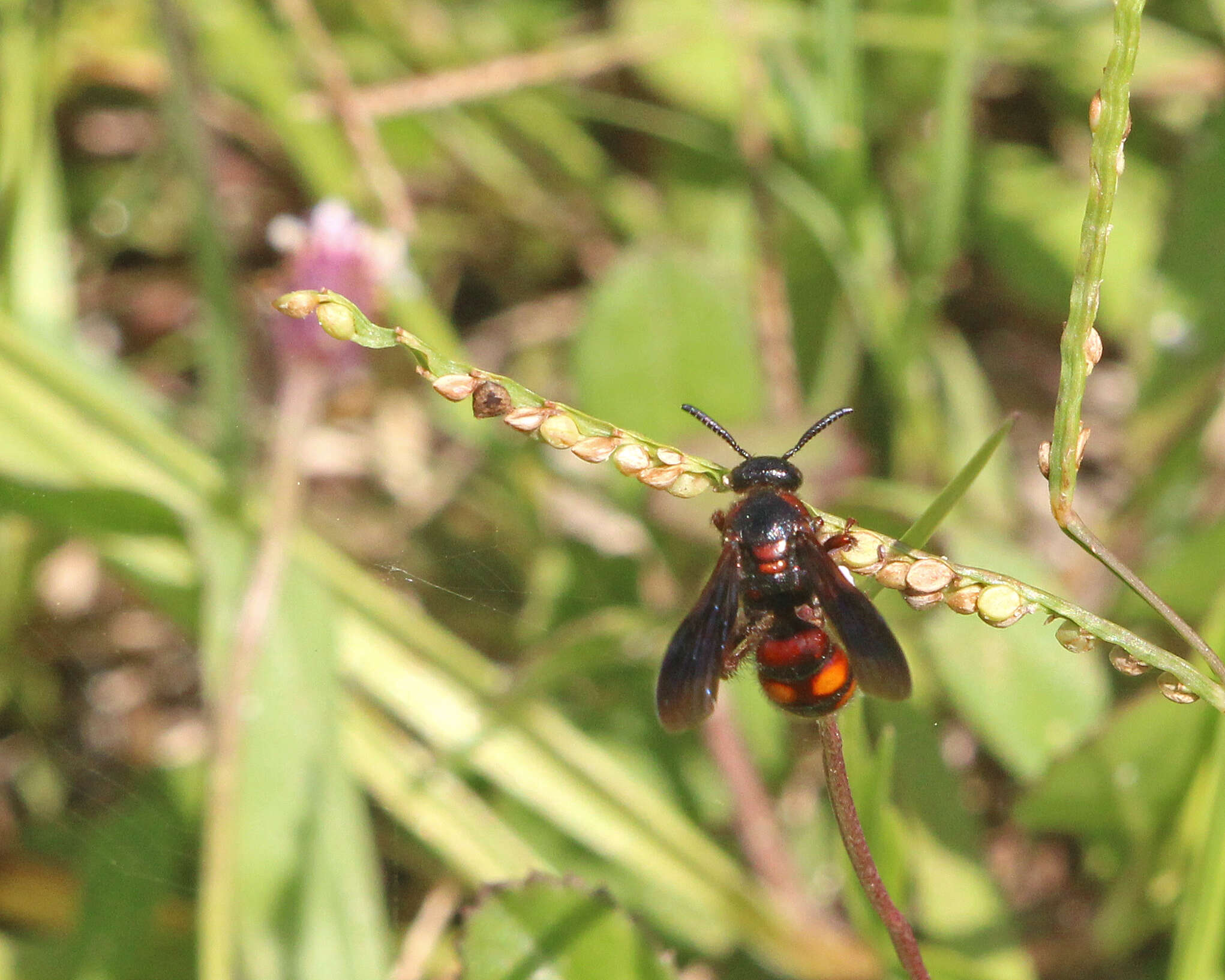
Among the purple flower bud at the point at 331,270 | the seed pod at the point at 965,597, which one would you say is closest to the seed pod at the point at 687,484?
the seed pod at the point at 965,597

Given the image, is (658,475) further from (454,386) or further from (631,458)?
(454,386)

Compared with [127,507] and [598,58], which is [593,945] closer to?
[127,507]

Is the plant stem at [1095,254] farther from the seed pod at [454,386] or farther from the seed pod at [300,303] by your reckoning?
the seed pod at [300,303]

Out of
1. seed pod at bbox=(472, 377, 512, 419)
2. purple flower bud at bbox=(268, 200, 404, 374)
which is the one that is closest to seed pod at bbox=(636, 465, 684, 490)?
seed pod at bbox=(472, 377, 512, 419)

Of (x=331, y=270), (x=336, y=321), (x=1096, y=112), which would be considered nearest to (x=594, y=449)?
(x=336, y=321)

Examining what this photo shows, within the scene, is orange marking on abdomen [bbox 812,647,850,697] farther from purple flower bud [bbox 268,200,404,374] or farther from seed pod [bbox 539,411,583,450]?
purple flower bud [bbox 268,200,404,374]

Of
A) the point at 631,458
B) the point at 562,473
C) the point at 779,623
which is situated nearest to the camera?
the point at 631,458

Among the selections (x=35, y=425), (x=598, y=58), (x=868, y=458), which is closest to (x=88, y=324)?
(x=35, y=425)
